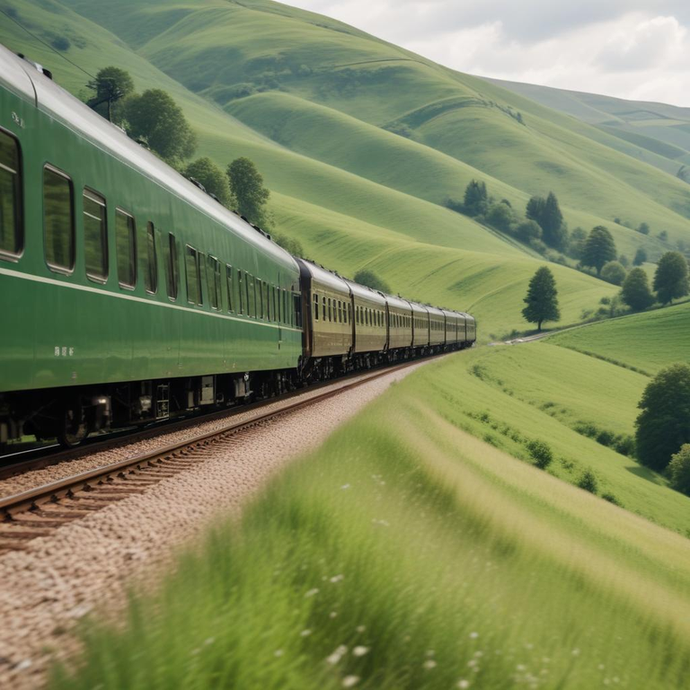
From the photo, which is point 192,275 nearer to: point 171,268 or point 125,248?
point 171,268

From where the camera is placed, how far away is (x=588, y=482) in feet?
159

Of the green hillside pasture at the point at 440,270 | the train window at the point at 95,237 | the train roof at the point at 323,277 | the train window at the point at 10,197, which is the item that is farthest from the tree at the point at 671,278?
the train window at the point at 10,197

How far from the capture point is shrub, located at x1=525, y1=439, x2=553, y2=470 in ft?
147

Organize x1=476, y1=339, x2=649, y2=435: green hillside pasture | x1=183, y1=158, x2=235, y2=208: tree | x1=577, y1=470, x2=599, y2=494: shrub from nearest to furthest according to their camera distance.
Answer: x1=577, y1=470, x2=599, y2=494: shrub < x1=476, y1=339, x2=649, y2=435: green hillside pasture < x1=183, y1=158, x2=235, y2=208: tree

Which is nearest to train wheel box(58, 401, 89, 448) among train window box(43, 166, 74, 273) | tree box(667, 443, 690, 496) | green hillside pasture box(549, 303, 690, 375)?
train window box(43, 166, 74, 273)

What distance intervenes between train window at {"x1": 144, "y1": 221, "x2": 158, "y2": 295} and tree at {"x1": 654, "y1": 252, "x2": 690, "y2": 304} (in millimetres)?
158535

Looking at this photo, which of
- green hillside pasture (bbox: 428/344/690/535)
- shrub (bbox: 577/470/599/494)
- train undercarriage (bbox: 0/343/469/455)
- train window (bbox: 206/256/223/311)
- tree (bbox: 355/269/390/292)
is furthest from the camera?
tree (bbox: 355/269/390/292)

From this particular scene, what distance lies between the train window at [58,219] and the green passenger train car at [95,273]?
2cm

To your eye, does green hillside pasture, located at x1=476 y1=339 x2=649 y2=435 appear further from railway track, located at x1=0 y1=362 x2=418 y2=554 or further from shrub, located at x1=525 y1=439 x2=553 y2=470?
railway track, located at x1=0 y1=362 x2=418 y2=554

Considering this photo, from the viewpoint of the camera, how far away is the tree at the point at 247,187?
468 ft

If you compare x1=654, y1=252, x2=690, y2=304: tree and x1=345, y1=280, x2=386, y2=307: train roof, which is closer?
A: x1=345, y1=280, x2=386, y2=307: train roof

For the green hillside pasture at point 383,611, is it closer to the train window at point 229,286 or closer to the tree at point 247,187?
the train window at point 229,286

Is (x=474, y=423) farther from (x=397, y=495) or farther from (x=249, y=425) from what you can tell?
(x=397, y=495)

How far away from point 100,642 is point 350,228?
177 meters
